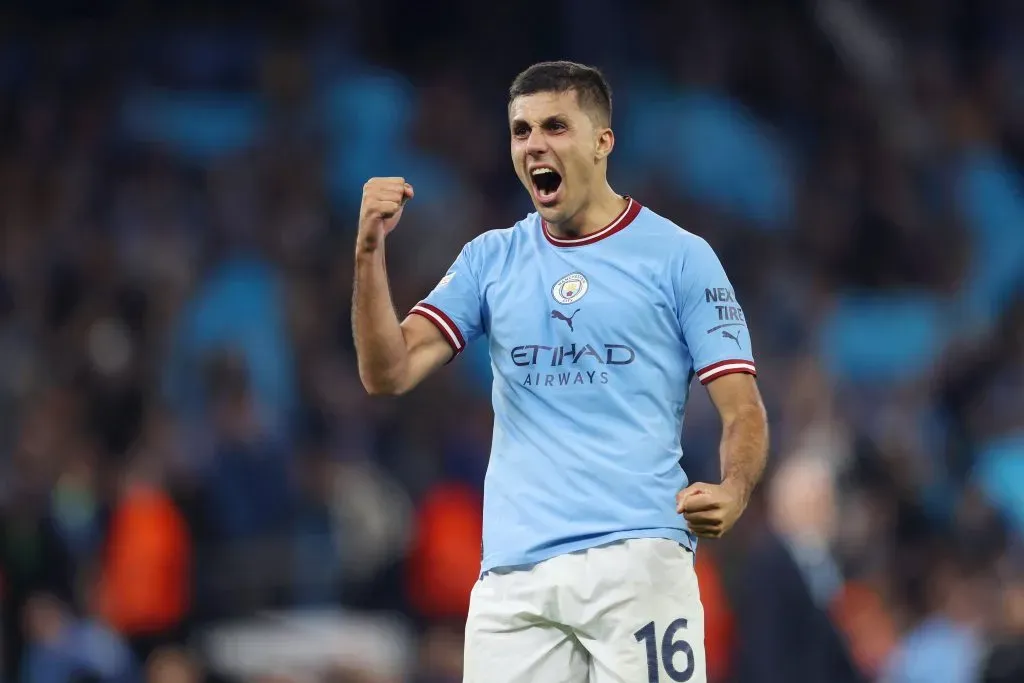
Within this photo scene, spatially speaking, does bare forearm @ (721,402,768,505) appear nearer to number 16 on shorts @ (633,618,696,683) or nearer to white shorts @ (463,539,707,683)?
white shorts @ (463,539,707,683)

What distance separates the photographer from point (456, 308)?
4746 mm

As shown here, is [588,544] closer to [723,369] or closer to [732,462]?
[732,462]

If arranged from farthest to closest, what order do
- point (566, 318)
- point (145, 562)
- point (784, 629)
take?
point (145, 562) < point (784, 629) < point (566, 318)

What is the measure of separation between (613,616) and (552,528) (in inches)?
10.4

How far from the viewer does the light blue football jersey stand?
4426 mm

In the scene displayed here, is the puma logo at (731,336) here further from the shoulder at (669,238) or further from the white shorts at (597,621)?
the white shorts at (597,621)

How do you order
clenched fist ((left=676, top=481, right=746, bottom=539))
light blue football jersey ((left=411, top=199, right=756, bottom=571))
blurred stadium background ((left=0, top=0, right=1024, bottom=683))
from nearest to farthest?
clenched fist ((left=676, top=481, right=746, bottom=539)) → light blue football jersey ((left=411, top=199, right=756, bottom=571)) → blurred stadium background ((left=0, top=0, right=1024, bottom=683))

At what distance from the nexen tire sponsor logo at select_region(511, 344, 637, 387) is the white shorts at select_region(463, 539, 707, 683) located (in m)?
0.43

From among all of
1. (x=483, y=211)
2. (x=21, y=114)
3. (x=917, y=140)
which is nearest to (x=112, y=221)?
(x=21, y=114)

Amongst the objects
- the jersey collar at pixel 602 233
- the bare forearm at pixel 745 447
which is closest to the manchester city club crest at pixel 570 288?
the jersey collar at pixel 602 233

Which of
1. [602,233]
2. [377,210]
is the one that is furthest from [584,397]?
[377,210]

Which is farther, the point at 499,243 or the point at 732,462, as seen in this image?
the point at 499,243

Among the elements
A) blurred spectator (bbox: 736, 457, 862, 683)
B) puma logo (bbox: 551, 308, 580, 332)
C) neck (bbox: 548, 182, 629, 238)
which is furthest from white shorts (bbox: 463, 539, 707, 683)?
blurred spectator (bbox: 736, 457, 862, 683)

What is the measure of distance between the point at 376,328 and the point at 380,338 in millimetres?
29
